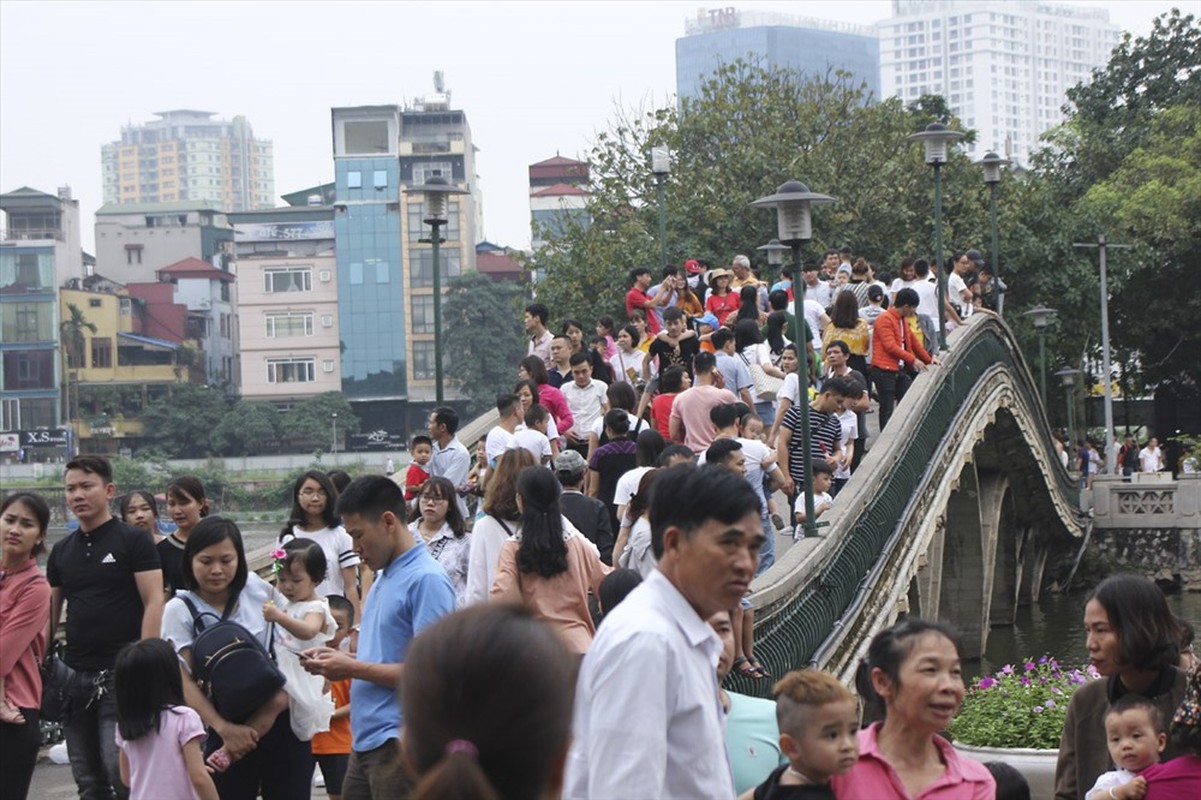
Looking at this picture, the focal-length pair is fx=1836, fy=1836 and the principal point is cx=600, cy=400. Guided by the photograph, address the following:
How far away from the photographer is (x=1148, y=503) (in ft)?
136

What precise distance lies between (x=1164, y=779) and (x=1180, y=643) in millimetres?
449

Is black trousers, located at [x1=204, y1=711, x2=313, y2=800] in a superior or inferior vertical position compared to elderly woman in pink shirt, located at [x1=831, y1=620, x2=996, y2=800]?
inferior

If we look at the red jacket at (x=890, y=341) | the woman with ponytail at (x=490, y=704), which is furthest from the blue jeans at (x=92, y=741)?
the red jacket at (x=890, y=341)

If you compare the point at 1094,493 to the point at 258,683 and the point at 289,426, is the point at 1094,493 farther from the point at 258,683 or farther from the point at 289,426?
the point at 289,426

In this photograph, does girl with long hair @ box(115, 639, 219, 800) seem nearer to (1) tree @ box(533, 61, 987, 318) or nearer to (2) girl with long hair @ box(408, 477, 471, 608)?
(2) girl with long hair @ box(408, 477, 471, 608)

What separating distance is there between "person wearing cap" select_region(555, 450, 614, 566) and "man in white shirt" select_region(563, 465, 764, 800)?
487 centimetres

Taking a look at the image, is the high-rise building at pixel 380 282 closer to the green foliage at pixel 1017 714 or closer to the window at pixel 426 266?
the window at pixel 426 266

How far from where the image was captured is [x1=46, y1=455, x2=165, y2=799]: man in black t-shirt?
714 centimetres

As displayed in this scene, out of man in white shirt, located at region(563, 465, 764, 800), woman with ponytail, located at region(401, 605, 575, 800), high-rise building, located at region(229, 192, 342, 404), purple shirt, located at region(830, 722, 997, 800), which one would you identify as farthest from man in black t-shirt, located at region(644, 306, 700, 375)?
high-rise building, located at region(229, 192, 342, 404)

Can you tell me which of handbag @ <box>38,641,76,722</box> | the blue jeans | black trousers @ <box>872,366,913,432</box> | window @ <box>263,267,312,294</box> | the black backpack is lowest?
the blue jeans

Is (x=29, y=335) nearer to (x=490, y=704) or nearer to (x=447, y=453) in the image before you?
(x=447, y=453)

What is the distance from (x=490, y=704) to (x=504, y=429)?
30.5 ft

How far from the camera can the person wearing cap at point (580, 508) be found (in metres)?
9.05

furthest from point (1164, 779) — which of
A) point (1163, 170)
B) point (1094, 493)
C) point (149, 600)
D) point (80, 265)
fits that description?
point (80, 265)
